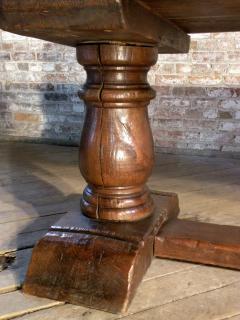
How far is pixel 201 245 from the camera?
1037 mm

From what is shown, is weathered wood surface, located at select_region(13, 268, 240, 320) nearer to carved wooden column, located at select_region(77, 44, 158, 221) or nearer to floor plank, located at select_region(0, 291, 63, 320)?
floor plank, located at select_region(0, 291, 63, 320)

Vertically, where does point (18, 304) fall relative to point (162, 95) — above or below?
below

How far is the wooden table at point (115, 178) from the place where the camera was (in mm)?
802

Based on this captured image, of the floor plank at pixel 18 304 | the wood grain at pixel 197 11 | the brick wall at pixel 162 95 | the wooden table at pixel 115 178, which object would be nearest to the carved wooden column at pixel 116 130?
the wooden table at pixel 115 178

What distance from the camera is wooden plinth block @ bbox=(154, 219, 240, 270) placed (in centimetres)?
102

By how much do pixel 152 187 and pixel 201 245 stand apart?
75cm

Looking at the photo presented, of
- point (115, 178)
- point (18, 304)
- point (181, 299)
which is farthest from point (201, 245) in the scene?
point (18, 304)

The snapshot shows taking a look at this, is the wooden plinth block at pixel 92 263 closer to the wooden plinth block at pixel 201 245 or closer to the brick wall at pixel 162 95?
the wooden plinth block at pixel 201 245

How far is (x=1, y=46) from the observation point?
2.81m

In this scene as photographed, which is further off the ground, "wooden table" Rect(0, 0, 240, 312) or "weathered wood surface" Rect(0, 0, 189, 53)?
"weathered wood surface" Rect(0, 0, 189, 53)

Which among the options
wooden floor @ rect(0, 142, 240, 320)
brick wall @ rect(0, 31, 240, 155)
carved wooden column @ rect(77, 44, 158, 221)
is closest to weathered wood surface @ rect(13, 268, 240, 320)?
wooden floor @ rect(0, 142, 240, 320)

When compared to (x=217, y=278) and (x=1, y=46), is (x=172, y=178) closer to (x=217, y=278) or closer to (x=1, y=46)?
(x=217, y=278)

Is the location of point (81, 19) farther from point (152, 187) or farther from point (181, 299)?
point (152, 187)

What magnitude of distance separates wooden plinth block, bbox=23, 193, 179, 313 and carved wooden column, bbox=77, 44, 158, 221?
6cm
